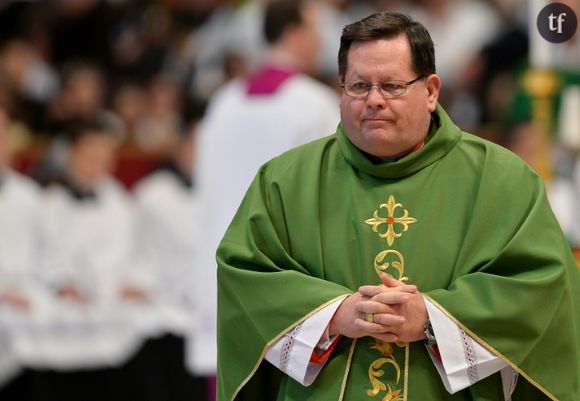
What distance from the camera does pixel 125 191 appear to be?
36.1 feet

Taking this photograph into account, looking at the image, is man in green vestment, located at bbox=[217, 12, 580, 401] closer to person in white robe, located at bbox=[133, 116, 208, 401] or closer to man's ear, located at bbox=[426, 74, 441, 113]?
man's ear, located at bbox=[426, 74, 441, 113]

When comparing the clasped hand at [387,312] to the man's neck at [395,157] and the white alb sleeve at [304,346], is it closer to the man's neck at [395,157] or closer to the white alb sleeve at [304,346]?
the white alb sleeve at [304,346]

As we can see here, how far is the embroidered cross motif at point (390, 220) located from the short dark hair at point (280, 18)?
10.4 feet

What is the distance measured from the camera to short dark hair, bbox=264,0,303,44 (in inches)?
284

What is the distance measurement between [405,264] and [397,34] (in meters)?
0.67

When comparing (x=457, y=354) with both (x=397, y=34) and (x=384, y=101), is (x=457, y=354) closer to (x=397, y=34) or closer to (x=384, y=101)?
(x=384, y=101)

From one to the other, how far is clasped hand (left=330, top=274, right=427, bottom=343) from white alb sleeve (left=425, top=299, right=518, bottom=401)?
0.15 ft

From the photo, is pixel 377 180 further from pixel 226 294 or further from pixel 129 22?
pixel 129 22

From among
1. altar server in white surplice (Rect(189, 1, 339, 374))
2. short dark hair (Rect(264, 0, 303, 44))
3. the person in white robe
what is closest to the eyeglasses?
altar server in white surplice (Rect(189, 1, 339, 374))

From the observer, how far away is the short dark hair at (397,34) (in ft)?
13.3

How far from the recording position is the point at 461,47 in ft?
37.9

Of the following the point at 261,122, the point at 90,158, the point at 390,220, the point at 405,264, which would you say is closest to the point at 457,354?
the point at 405,264

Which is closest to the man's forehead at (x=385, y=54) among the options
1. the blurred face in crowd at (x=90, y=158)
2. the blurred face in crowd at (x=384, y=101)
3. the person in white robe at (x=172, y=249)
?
the blurred face in crowd at (x=384, y=101)

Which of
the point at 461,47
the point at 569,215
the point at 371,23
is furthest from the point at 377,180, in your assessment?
the point at 461,47
